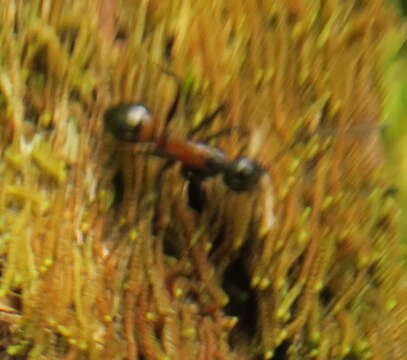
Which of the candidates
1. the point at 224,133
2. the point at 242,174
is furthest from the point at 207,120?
the point at 242,174

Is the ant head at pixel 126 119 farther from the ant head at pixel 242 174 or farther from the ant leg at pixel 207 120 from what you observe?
the ant head at pixel 242 174

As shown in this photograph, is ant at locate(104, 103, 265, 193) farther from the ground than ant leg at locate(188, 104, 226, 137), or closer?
closer

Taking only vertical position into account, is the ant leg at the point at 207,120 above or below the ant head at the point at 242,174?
above

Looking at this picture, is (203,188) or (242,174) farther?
(203,188)

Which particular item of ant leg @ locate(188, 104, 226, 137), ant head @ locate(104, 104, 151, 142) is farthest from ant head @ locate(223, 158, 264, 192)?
ant head @ locate(104, 104, 151, 142)

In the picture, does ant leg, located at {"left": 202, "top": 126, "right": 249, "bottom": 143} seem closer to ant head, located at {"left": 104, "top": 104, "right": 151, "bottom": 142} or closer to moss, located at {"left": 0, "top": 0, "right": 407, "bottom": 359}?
moss, located at {"left": 0, "top": 0, "right": 407, "bottom": 359}

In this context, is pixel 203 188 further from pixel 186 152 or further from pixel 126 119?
pixel 126 119

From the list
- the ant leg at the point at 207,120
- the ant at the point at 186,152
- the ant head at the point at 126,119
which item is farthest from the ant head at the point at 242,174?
the ant head at the point at 126,119
